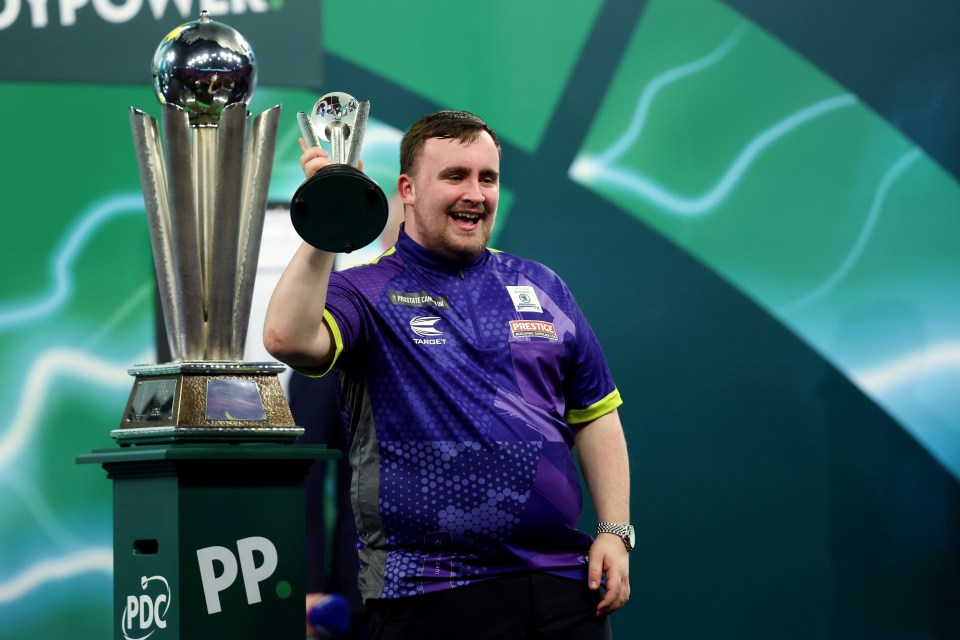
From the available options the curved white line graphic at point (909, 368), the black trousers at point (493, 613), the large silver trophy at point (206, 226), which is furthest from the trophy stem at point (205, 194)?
the curved white line graphic at point (909, 368)

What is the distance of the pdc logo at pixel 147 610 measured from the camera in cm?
173

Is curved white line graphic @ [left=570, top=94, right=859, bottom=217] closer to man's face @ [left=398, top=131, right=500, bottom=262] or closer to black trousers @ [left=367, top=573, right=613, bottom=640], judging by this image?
man's face @ [left=398, top=131, right=500, bottom=262]

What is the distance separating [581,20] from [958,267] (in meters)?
1.39

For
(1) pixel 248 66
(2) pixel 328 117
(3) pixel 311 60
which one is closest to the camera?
(2) pixel 328 117

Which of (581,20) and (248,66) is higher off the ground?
(581,20)

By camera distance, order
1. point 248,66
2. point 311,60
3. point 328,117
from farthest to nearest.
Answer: point 311,60 < point 248,66 < point 328,117

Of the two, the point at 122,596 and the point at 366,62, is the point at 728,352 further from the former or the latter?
the point at 122,596

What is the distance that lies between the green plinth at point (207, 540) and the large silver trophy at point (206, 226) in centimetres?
5

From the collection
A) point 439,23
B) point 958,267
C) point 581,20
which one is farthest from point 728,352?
point 439,23

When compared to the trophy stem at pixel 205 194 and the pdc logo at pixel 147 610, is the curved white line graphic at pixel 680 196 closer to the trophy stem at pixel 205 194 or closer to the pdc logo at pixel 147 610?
the trophy stem at pixel 205 194

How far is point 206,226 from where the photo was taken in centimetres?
186

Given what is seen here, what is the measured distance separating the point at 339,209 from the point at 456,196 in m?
0.39

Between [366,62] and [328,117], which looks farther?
[366,62]

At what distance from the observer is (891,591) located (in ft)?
11.8
